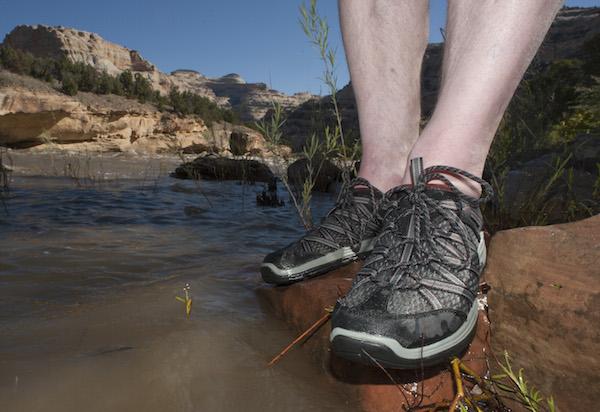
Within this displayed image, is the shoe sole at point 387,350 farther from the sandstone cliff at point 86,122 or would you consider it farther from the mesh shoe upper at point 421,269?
the sandstone cliff at point 86,122

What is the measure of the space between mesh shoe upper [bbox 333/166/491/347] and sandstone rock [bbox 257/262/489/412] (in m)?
0.13

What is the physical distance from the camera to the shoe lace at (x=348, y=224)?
56.1 inches

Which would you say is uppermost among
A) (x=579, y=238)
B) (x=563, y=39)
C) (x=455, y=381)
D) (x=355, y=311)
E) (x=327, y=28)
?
(x=563, y=39)

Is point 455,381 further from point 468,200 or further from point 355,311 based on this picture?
point 468,200

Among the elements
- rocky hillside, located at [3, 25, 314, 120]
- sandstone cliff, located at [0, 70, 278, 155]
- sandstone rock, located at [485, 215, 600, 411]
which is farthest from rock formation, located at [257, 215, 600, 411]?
rocky hillside, located at [3, 25, 314, 120]

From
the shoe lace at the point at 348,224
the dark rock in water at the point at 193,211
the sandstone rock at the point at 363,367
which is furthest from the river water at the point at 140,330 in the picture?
the dark rock in water at the point at 193,211

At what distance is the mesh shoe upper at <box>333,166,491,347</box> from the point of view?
908mm

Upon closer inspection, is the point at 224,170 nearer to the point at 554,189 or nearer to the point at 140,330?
the point at 554,189

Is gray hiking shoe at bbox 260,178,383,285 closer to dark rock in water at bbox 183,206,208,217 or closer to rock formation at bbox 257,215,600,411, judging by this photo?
rock formation at bbox 257,215,600,411

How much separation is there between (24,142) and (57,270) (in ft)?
66.4

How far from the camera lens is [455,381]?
38.0 inches

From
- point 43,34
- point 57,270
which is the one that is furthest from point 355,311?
point 43,34

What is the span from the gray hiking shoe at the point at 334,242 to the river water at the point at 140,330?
160mm

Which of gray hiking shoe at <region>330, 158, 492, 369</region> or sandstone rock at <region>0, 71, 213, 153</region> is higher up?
sandstone rock at <region>0, 71, 213, 153</region>
